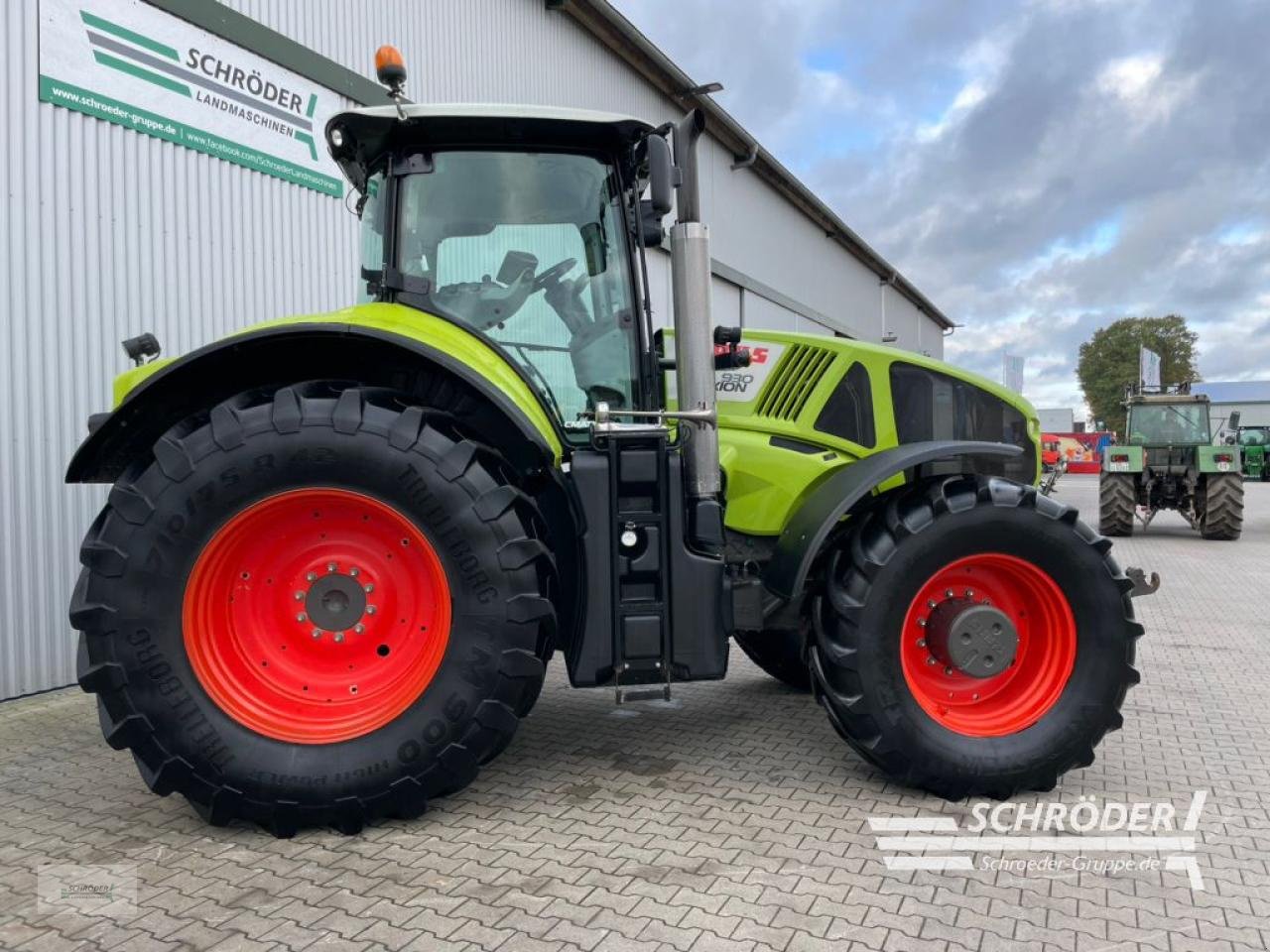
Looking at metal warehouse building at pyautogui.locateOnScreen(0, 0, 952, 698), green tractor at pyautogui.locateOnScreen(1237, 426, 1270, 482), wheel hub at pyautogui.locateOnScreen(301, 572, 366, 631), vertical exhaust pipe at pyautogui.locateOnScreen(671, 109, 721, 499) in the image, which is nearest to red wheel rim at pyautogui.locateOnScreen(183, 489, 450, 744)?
wheel hub at pyautogui.locateOnScreen(301, 572, 366, 631)

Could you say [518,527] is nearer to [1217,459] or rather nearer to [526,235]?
[526,235]

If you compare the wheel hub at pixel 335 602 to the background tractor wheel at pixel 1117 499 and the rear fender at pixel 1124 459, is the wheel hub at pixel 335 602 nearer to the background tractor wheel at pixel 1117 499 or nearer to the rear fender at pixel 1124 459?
the background tractor wheel at pixel 1117 499

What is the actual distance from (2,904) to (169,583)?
3.22 feet

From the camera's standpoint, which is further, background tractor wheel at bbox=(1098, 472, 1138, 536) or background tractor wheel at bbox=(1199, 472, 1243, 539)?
background tractor wheel at bbox=(1098, 472, 1138, 536)

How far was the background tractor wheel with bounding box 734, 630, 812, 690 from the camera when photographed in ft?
15.5

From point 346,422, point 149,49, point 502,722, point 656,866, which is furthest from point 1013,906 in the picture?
point 149,49

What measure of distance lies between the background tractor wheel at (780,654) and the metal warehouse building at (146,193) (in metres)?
2.80

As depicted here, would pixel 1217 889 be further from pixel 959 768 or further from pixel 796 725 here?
pixel 796 725

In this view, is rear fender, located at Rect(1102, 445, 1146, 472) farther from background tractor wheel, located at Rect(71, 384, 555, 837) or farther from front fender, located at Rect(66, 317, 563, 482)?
background tractor wheel, located at Rect(71, 384, 555, 837)

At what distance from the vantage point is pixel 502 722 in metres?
2.96

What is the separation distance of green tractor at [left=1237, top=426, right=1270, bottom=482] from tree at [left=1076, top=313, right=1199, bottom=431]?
29614 mm

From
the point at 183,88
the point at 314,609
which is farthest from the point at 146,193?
the point at 314,609

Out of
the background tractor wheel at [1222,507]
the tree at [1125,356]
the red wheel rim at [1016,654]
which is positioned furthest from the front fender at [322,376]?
the tree at [1125,356]

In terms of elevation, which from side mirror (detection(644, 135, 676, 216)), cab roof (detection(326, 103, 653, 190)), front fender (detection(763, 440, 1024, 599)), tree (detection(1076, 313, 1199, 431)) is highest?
tree (detection(1076, 313, 1199, 431))
